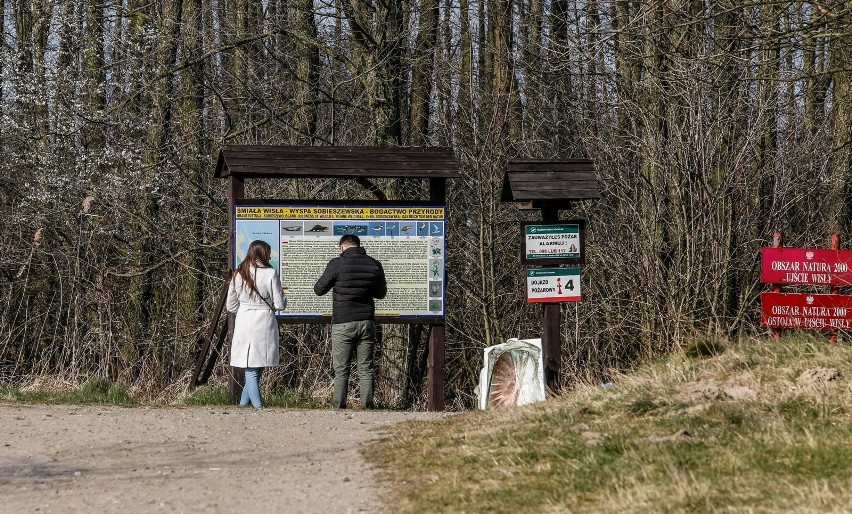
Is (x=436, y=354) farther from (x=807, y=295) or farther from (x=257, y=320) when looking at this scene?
(x=807, y=295)

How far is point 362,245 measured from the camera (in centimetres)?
1231

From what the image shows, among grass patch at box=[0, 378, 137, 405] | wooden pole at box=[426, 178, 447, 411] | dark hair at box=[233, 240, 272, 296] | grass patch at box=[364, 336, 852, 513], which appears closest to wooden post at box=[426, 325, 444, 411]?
wooden pole at box=[426, 178, 447, 411]

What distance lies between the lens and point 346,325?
11758mm

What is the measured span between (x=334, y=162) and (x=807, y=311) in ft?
18.8

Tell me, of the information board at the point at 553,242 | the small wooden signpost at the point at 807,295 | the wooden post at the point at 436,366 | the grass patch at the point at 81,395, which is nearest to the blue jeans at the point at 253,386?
the grass patch at the point at 81,395

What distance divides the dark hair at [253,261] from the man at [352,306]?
590mm

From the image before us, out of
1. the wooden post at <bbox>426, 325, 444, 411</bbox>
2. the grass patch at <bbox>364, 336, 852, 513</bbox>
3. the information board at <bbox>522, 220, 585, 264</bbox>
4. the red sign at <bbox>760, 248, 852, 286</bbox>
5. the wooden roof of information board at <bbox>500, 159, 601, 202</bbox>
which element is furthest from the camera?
the red sign at <bbox>760, 248, 852, 286</bbox>

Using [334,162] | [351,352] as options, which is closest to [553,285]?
[351,352]

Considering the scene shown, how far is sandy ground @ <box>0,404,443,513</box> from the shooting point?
6.48 metres

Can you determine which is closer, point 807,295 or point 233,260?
point 233,260

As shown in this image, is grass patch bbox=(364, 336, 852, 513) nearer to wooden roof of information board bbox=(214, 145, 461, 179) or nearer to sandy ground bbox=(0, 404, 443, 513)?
sandy ground bbox=(0, 404, 443, 513)

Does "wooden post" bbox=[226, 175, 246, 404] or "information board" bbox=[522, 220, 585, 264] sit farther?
"wooden post" bbox=[226, 175, 246, 404]

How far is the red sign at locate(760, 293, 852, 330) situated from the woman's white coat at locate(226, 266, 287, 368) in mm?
5755

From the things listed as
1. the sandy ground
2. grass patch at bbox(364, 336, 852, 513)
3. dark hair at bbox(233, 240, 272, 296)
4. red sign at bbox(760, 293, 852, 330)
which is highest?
dark hair at bbox(233, 240, 272, 296)
